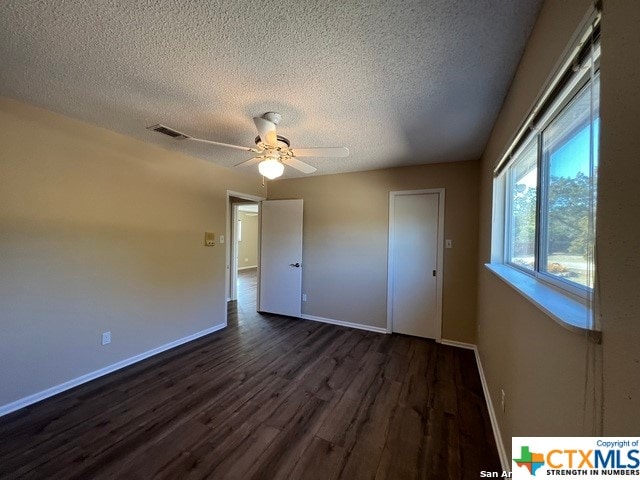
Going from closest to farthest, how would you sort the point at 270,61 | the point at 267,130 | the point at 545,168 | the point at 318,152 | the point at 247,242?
the point at 545,168, the point at 270,61, the point at 267,130, the point at 318,152, the point at 247,242

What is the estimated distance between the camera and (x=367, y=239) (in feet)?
12.4

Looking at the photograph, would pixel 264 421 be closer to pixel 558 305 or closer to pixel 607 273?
pixel 558 305

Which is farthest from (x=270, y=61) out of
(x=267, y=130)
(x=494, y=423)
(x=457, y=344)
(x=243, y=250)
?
(x=243, y=250)

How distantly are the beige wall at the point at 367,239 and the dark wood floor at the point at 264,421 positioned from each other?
0.83m

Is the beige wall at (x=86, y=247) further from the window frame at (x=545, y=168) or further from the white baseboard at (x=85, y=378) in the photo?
the window frame at (x=545, y=168)

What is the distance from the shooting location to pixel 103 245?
246cm

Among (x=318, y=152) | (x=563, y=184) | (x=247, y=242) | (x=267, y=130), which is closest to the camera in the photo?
(x=563, y=184)

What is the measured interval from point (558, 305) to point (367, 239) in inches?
114

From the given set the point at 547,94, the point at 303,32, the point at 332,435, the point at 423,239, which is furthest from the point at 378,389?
the point at 303,32

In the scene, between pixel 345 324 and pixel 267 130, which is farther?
pixel 345 324

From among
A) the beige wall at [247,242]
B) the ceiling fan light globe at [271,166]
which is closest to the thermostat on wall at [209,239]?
the ceiling fan light globe at [271,166]

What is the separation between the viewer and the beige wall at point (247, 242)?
31.7 ft

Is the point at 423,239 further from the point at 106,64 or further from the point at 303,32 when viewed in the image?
the point at 106,64

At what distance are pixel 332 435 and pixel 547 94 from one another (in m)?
2.27
